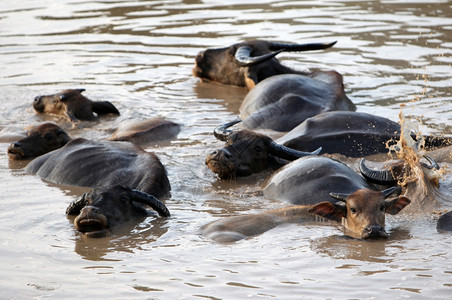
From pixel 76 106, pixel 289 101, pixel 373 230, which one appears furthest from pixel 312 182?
pixel 76 106

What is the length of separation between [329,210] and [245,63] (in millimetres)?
6803

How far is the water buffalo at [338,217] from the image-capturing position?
7.23 m

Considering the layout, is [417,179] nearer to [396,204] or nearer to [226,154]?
[396,204]

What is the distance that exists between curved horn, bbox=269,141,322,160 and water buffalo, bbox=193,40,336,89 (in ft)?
13.6

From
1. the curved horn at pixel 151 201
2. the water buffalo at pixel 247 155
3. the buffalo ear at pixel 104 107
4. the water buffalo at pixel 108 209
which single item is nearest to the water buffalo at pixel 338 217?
the curved horn at pixel 151 201

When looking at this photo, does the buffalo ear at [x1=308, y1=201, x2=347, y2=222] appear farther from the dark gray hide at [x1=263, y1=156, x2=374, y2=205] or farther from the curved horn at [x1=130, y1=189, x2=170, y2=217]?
the curved horn at [x1=130, y1=189, x2=170, y2=217]

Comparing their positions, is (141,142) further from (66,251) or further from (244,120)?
(66,251)

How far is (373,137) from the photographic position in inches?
398

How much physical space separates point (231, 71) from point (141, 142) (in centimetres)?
400

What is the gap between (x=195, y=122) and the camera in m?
12.5

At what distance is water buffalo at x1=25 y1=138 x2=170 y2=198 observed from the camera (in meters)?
9.07

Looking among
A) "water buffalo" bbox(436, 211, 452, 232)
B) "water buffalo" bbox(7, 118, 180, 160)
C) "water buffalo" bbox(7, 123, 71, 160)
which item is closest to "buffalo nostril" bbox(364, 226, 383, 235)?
"water buffalo" bbox(436, 211, 452, 232)

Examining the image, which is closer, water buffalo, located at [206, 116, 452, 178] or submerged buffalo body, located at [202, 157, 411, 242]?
submerged buffalo body, located at [202, 157, 411, 242]

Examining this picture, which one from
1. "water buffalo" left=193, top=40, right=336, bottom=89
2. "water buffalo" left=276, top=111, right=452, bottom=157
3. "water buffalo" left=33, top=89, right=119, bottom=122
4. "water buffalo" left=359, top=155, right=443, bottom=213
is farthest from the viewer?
"water buffalo" left=193, top=40, right=336, bottom=89
